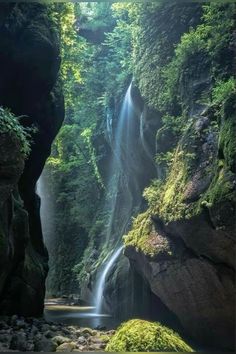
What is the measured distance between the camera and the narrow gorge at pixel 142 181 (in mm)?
8164

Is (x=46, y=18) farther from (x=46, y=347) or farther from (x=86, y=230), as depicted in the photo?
(x=86, y=230)

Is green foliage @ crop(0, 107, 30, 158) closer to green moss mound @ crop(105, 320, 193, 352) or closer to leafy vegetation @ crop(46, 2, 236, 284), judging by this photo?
leafy vegetation @ crop(46, 2, 236, 284)

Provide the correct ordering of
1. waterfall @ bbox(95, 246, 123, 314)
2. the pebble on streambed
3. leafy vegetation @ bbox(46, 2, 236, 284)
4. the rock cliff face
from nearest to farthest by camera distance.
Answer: the pebble on streambed
leafy vegetation @ bbox(46, 2, 236, 284)
the rock cliff face
waterfall @ bbox(95, 246, 123, 314)

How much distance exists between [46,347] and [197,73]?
8136 millimetres

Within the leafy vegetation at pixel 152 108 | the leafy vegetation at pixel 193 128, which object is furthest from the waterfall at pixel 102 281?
the leafy vegetation at pixel 193 128

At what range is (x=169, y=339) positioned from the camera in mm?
5078

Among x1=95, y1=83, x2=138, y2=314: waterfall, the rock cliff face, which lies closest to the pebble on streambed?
the rock cliff face

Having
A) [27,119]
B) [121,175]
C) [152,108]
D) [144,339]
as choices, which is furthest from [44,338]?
[121,175]

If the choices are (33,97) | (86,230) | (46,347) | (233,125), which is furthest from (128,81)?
(46,347)

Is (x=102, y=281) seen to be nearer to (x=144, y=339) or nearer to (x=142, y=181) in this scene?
(x=142, y=181)

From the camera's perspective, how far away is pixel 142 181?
1806 centimetres

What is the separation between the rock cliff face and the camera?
35.7ft

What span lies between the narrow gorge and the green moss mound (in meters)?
0.02

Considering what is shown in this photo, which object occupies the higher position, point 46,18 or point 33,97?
point 46,18
